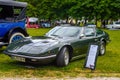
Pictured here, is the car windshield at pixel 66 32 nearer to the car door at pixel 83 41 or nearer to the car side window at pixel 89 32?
the car door at pixel 83 41

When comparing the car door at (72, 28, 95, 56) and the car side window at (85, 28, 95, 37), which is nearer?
the car door at (72, 28, 95, 56)

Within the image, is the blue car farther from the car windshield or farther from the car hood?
Result: the car hood

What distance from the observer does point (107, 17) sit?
48094 millimetres

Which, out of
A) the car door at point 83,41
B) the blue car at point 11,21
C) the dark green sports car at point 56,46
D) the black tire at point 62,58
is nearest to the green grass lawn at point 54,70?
the black tire at point 62,58

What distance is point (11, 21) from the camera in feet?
40.5

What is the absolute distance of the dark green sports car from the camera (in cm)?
915

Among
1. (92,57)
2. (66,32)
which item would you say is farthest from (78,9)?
(92,57)

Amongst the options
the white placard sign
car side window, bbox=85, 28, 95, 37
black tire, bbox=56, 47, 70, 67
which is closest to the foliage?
car side window, bbox=85, 28, 95, 37

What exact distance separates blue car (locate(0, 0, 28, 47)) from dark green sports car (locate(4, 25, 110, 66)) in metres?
1.77

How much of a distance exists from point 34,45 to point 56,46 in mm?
655

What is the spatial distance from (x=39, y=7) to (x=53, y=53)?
46.8m

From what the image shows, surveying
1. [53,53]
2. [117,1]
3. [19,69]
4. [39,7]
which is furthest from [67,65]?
[39,7]

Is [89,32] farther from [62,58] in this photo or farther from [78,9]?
[78,9]

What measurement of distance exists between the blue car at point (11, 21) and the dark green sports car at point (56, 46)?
5.80 ft
